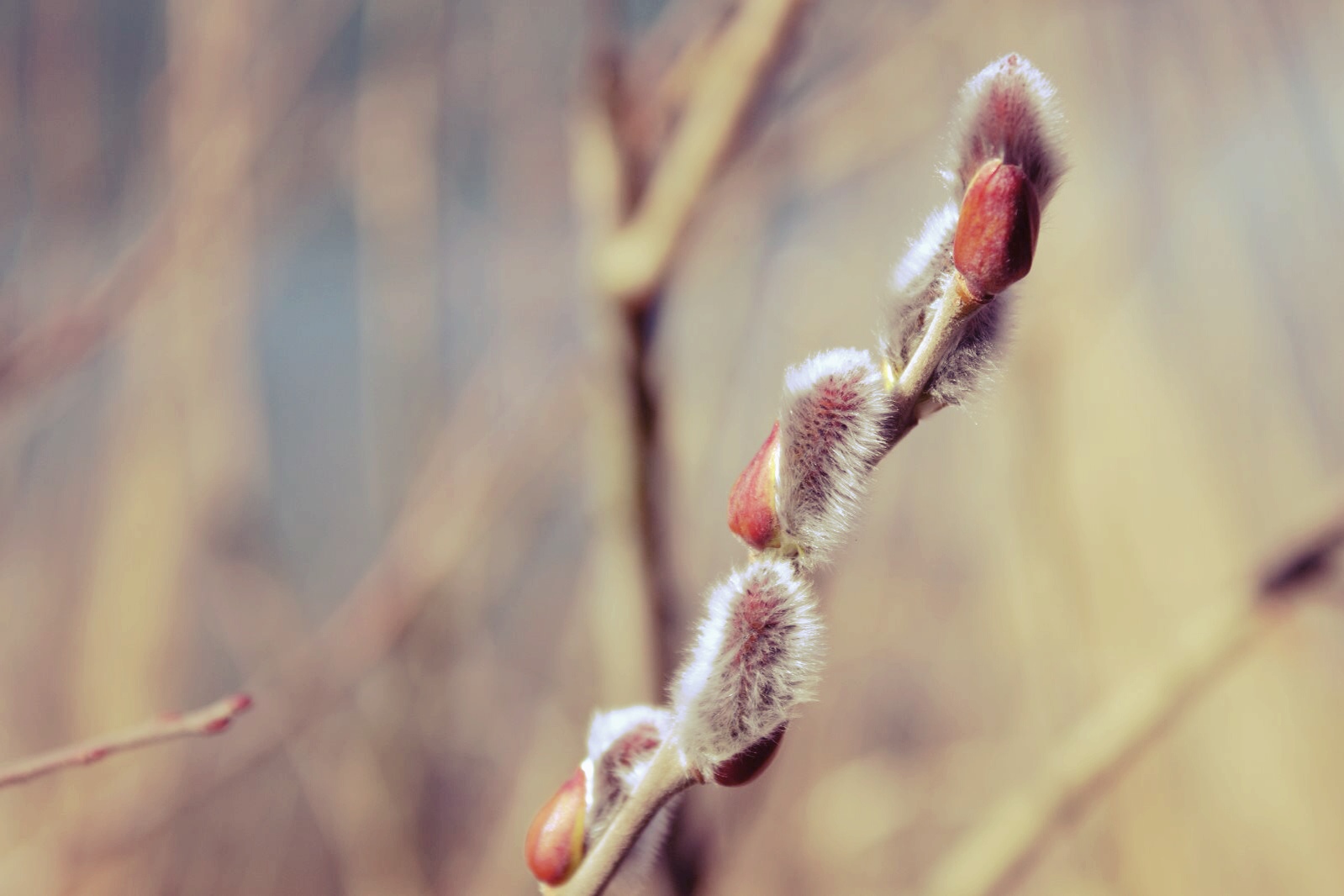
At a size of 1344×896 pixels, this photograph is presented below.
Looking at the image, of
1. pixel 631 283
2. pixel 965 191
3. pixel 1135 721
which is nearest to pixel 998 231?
pixel 965 191

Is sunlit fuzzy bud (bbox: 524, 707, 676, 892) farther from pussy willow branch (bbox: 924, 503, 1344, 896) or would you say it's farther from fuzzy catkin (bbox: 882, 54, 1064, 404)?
pussy willow branch (bbox: 924, 503, 1344, 896)

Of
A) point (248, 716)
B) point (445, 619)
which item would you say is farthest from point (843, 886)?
point (248, 716)

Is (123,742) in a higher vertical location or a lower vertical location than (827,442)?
lower

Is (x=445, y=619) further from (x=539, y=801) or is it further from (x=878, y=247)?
(x=878, y=247)

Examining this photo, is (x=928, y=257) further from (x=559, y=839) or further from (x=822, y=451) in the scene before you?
(x=559, y=839)

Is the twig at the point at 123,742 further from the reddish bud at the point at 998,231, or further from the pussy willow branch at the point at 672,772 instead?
the reddish bud at the point at 998,231

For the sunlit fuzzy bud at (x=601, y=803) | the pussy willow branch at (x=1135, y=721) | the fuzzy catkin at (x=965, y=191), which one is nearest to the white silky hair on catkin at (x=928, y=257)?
the fuzzy catkin at (x=965, y=191)
